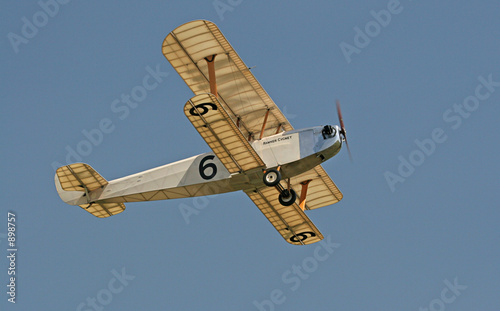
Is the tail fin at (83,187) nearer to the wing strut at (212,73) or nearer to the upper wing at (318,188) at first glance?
the wing strut at (212,73)

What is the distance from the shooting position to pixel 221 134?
19.2 meters

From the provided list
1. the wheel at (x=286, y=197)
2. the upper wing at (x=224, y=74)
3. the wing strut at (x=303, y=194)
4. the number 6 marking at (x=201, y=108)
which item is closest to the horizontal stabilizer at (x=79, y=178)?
the upper wing at (x=224, y=74)

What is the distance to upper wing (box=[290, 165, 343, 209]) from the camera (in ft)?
76.1

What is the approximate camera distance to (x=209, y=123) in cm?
1903

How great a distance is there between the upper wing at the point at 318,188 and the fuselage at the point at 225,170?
2870mm

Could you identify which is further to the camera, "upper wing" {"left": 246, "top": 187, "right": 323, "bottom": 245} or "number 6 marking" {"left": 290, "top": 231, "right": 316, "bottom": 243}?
"number 6 marking" {"left": 290, "top": 231, "right": 316, "bottom": 243}

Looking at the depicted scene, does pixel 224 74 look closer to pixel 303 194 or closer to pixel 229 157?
pixel 229 157

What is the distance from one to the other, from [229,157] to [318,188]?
4806 millimetres

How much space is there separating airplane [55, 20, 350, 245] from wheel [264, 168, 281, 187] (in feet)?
0.08

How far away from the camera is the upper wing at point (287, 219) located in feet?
73.6

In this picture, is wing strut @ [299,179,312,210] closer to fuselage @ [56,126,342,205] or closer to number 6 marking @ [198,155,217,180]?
fuselage @ [56,126,342,205]

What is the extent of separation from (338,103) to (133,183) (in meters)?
6.27

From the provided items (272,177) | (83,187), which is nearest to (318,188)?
(272,177)

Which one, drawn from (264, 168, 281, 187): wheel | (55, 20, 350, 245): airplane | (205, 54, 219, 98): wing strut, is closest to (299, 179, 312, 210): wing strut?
(55, 20, 350, 245): airplane
